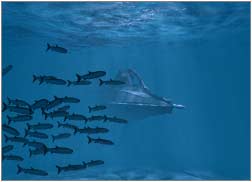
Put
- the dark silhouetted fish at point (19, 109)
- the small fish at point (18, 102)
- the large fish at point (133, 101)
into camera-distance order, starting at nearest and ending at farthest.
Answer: the dark silhouetted fish at point (19, 109) < the small fish at point (18, 102) < the large fish at point (133, 101)

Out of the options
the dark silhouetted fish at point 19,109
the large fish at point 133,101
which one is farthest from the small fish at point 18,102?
the large fish at point 133,101

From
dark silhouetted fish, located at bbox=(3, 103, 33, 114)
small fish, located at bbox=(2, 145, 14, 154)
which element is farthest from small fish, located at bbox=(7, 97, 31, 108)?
small fish, located at bbox=(2, 145, 14, 154)

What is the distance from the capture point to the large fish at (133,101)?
22.5m

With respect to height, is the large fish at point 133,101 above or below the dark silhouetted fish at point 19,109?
above

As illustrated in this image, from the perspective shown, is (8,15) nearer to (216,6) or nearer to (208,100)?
(216,6)

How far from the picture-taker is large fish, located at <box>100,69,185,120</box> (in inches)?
888

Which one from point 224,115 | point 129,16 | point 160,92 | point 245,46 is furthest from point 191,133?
point 129,16

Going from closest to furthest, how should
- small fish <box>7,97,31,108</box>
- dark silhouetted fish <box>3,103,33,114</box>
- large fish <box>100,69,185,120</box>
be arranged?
dark silhouetted fish <box>3,103,33,114</box>
small fish <box>7,97,31,108</box>
large fish <box>100,69,185,120</box>

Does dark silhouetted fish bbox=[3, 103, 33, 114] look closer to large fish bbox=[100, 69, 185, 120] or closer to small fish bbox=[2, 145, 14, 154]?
small fish bbox=[2, 145, 14, 154]

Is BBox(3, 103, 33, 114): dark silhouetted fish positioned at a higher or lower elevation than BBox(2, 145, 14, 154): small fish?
higher

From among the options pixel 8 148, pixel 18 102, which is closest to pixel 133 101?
pixel 18 102

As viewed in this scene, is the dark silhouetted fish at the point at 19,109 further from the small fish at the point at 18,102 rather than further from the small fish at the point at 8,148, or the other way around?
the small fish at the point at 8,148

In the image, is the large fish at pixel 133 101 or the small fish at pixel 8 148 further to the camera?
the large fish at pixel 133 101

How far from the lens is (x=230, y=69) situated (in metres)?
89.6
